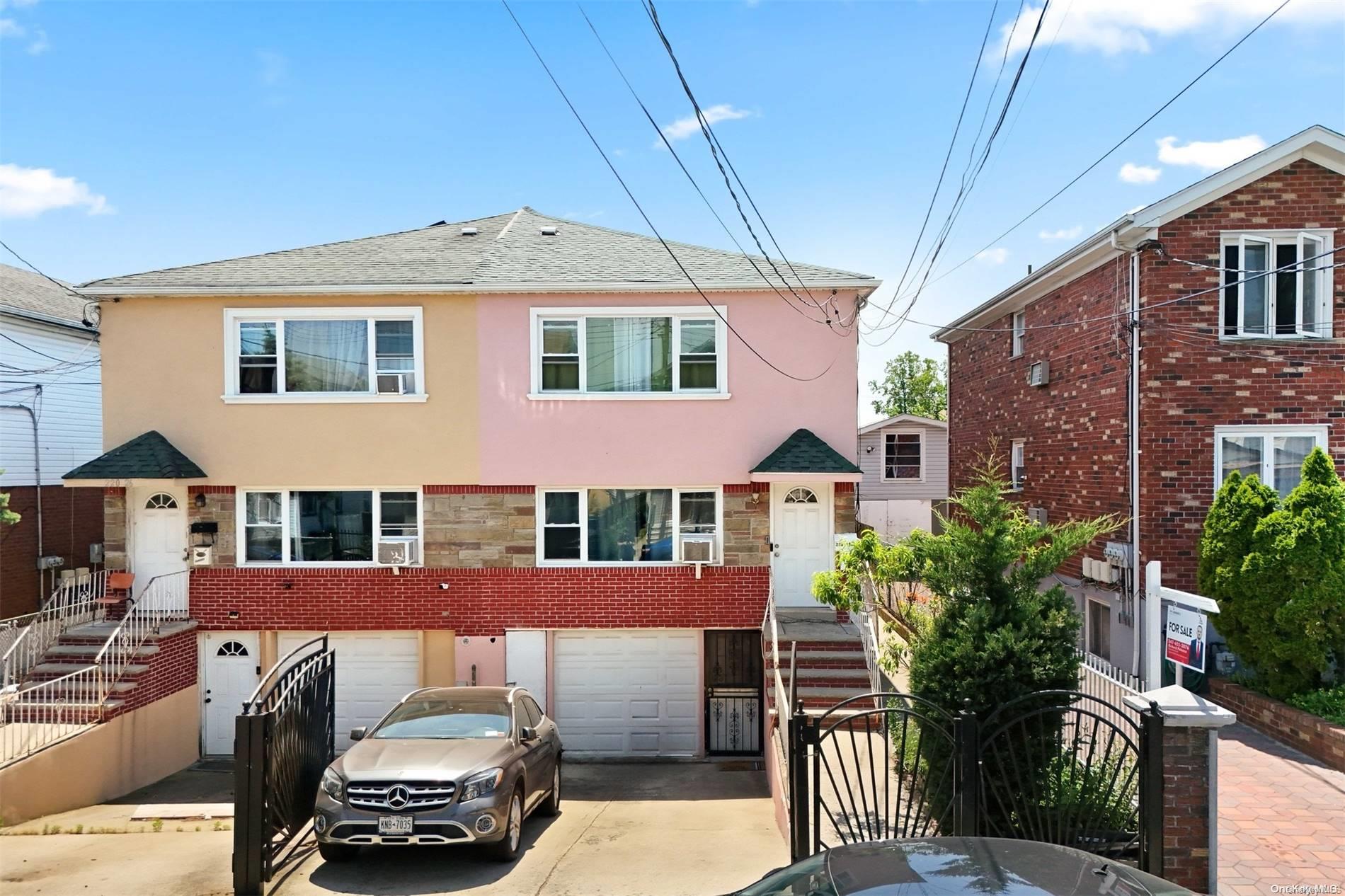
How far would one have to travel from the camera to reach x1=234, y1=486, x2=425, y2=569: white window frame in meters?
13.7

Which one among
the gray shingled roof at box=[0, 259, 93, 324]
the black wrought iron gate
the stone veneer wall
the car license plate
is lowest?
the black wrought iron gate

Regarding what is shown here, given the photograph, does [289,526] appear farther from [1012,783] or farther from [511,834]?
[1012,783]

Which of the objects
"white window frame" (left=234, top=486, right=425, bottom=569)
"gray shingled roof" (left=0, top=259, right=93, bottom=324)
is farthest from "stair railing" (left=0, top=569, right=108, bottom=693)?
"gray shingled roof" (left=0, top=259, right=93, bottom=324)

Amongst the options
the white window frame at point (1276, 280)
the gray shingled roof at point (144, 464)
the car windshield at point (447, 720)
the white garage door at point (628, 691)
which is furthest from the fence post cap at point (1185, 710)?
the gray shingled roof at point (144, 464)

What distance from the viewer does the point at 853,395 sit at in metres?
13.5

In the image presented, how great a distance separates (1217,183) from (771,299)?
6724 mm

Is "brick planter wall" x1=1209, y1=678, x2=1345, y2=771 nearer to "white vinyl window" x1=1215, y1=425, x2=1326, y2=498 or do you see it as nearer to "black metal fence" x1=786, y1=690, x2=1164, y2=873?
"white vinyl window" x1=1215, y1=425, x2=1326, y2=498

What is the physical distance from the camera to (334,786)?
25.0 ft

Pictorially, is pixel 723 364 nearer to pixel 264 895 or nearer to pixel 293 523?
pixel 293 523

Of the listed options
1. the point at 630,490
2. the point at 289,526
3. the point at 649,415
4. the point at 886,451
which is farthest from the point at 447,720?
the point at 886,451

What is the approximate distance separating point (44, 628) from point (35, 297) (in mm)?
10448

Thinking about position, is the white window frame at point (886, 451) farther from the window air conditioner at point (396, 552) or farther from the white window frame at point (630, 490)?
the window air conditioner at point (396, 552)

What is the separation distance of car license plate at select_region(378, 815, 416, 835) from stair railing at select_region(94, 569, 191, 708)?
6.80 meters

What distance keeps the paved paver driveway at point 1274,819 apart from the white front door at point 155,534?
1424 centimetres
